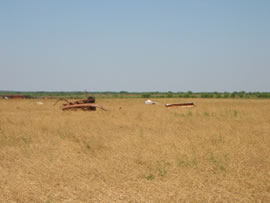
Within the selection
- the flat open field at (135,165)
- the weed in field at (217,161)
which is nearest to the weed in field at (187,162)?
the flat open field at (135,165)

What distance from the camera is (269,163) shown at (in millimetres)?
9664

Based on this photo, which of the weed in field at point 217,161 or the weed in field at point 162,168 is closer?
the weed in field at point 162,168

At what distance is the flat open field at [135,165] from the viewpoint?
24.5 feet

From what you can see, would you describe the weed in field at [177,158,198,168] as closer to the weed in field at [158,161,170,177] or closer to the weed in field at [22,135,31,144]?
the weed in field at [158,161,170,177]

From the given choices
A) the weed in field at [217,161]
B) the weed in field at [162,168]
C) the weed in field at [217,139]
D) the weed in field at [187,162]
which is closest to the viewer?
the weed in field at [162,168]

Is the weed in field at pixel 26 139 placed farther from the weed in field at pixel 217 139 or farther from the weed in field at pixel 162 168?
the weed in field at pixel 217 139

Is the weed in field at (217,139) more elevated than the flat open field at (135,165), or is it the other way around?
the weed in field at (217,139)

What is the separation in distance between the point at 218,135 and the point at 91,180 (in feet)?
23.1

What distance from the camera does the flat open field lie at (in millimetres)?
7453

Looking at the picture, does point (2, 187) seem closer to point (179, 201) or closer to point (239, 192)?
point (179, 201)

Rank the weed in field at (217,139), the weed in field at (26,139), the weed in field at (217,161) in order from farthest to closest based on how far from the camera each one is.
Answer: the weed in field at (26,139), the weed in field at (217,139), the weed in field at (217,161)

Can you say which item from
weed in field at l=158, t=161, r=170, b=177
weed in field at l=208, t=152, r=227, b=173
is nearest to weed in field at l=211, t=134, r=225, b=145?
weed in field at l=208, t=152, r=227, b=173

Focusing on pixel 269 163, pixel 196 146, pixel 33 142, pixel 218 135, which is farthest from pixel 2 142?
pixel 269 163

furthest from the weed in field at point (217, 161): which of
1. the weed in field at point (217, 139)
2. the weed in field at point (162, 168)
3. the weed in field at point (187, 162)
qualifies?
the weed in field at point (217, 139)
